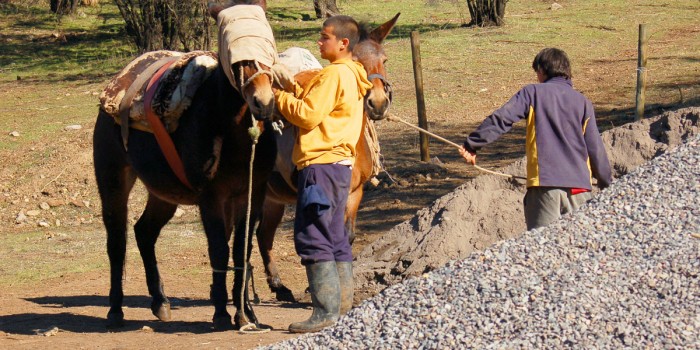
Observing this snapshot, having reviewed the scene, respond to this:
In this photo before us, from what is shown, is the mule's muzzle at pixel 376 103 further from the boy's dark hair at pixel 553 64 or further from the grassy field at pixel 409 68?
the grassy field at pixel 409 68

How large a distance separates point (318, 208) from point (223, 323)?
1.49 meters

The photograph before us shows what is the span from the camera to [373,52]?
7816 millimetres

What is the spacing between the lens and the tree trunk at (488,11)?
76.9 ft

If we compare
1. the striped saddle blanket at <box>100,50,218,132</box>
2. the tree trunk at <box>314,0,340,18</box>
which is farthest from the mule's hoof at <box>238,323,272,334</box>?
the tree trunk at <box>314,0,340,18</box>

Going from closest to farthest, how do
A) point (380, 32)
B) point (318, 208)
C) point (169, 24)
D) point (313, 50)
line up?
point (318, 208)
point (380, 32)
point (169, 24)
point (313, 50)

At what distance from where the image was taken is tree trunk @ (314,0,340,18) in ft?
83.9

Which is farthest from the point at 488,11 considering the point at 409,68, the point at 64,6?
the point at 64,6

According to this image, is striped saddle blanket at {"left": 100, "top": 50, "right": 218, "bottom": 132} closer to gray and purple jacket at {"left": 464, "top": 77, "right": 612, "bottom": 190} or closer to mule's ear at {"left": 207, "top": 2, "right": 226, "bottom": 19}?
mule's ear at {"left": 207, "top": 2, "right": 226, "bottom": 19}

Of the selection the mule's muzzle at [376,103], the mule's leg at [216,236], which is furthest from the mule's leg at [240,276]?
the mule's muzzle at [376,103]

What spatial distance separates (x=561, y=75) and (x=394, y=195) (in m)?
5.47

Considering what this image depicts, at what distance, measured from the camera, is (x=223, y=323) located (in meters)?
7.04

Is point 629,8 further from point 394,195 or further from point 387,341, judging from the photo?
point 387,341

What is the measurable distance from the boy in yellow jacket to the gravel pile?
1.77 feet

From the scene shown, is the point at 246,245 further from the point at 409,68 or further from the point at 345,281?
the point at 409,68
